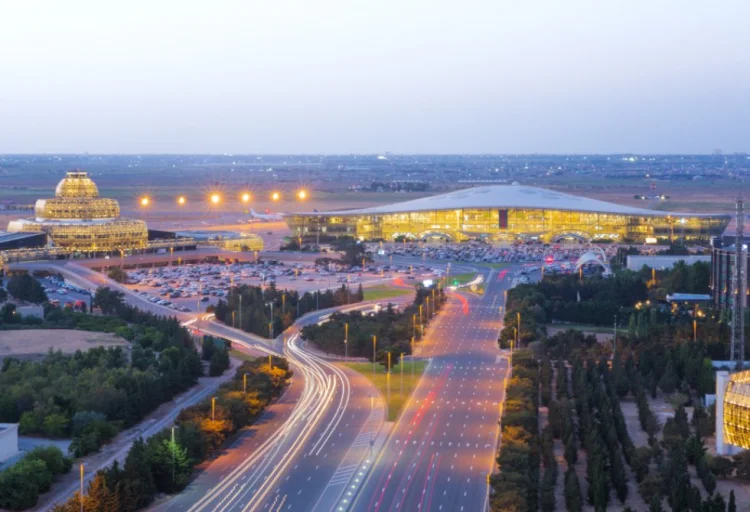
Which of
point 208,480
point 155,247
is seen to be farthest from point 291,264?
point 208,480

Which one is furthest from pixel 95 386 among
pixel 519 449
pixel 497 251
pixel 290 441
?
pixel 497 251

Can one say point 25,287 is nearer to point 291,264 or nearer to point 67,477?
point 291,264

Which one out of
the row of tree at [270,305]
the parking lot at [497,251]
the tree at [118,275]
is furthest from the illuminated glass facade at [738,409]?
the parking lot at [497,251]

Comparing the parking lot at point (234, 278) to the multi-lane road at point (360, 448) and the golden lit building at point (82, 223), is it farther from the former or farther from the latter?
the multi-lane road at point (360, 448)

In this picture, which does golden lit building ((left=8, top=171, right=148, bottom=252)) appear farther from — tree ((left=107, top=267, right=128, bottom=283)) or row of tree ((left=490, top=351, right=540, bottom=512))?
row of tree ((left=490, top=351, right=540, bottom=512))

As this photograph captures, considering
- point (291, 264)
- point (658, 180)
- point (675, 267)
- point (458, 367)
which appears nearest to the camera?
point (458, 367)

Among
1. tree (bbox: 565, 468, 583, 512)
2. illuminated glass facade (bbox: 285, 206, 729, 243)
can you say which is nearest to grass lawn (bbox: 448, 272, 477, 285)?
illuminated glass facade (bbox: 285, 206, 729, 243)

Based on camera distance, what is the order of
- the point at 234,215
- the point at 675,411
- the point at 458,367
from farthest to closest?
the point at 234,215
the point at 458,367
the point at 675,411

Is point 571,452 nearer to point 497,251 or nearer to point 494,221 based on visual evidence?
point 497,251
